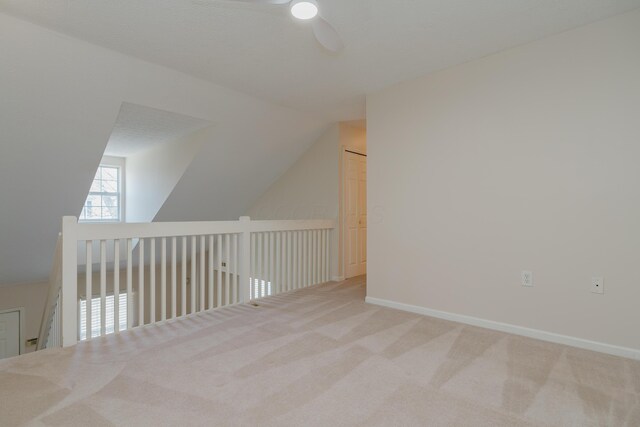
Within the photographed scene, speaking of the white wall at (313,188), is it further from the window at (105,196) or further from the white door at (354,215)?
the window at (105,196)

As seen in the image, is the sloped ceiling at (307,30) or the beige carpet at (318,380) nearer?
the beige carpet at (318,380)

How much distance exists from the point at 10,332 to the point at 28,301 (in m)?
0.47

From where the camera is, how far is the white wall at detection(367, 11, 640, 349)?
2.25 m

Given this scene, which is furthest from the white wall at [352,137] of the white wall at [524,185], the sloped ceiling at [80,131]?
the white wall at [524,185]

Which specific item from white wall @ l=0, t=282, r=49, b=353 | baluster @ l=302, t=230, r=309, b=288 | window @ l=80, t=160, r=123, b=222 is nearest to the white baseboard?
baluster @ l=302, t=230, r=309, b=288

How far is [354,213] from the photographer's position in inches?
195

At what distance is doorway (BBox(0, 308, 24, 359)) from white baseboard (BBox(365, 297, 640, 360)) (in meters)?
5.48

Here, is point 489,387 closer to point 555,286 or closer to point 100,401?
point 555,286

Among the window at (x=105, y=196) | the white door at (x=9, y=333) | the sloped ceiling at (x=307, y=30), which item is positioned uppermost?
the sloped ceiling at (x=307, y=30)

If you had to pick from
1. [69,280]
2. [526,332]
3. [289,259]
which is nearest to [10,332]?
[69,280]

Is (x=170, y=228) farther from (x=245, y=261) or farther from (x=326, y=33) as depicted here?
(x=326, y=33)

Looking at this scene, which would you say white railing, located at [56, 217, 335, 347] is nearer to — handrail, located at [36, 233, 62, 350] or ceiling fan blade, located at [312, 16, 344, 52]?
handrail, located at [36, 233, 62, 350]

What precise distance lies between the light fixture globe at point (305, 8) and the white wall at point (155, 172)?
246 cm

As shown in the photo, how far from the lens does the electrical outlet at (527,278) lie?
260 cm
